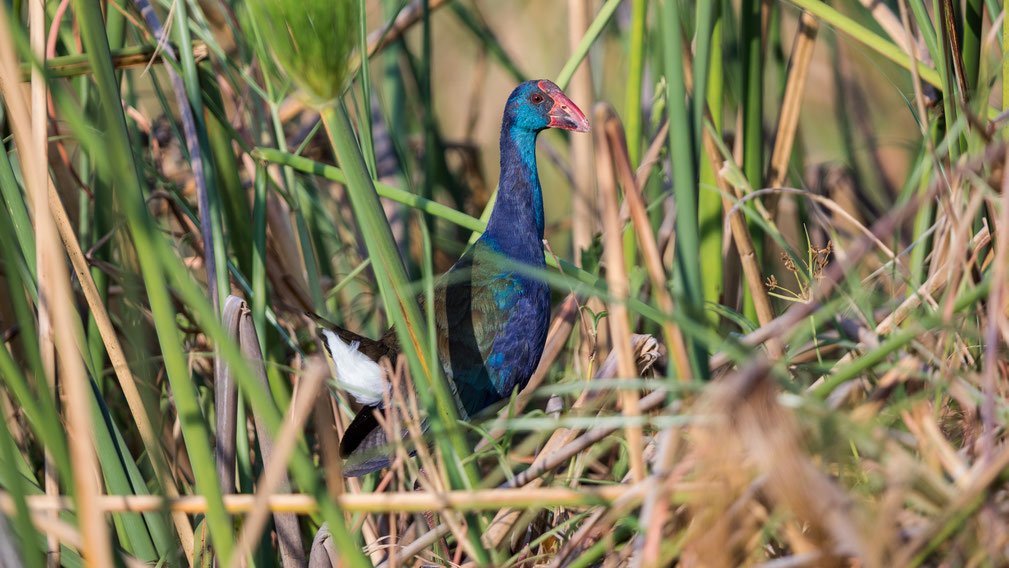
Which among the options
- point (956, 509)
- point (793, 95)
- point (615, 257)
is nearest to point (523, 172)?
point (793, 95)

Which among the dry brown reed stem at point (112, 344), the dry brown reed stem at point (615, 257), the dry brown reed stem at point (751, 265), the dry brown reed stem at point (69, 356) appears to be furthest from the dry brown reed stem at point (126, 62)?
the dry brown reed stem at point (751, 265)

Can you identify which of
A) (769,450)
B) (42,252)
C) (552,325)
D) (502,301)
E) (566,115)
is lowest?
(552,325)

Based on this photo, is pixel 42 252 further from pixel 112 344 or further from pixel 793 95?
pixel 793 95

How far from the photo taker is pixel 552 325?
2221 millimetres

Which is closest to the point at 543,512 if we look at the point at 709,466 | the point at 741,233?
the point at 741,233

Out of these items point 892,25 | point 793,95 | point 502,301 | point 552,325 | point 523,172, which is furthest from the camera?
point 552,325

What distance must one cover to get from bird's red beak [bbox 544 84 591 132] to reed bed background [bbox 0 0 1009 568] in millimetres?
143

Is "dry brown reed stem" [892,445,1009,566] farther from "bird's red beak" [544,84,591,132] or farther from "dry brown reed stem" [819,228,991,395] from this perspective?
"bird's red beak" [544,84,591,132]

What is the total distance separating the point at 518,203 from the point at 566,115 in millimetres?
255

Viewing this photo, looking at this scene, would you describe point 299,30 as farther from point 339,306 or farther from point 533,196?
point 339,306

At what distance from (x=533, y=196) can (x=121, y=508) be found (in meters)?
1.32

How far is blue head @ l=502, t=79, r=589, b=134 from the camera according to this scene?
192 centimetres

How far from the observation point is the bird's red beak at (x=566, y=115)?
6.28 ft

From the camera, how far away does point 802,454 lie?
25.7 inches
